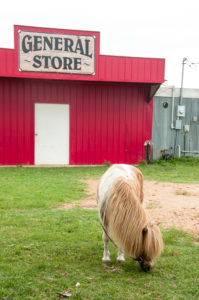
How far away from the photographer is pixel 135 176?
3.30m

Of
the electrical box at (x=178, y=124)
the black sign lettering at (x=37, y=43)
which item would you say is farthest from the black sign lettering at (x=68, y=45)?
the electrical box at (x=178, y=124)

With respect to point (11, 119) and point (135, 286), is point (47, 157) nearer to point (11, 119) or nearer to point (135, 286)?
point (11, 119)

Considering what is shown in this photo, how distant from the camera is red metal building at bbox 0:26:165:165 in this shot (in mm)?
9320

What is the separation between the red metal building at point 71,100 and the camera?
9.32 metres

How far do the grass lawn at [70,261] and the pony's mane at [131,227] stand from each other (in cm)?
34

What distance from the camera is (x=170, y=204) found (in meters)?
5.34

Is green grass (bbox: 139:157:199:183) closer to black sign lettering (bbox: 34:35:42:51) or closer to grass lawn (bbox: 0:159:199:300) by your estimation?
grass lawn (bbox: 0:159:199:300)

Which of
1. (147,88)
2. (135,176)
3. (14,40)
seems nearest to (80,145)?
(147,88)

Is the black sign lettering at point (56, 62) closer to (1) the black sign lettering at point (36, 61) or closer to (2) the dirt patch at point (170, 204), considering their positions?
(1) the black sign lettering at point (36, 61)

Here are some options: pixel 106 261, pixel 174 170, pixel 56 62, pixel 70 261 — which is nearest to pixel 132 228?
pixel 106 261

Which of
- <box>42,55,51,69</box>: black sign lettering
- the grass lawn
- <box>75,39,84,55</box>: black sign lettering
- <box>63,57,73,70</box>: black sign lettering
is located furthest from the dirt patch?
<box>75,39,84,55</box>: black sign lettering

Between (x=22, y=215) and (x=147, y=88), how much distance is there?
7.87 m

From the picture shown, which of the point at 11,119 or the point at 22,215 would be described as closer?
the point at 22,215

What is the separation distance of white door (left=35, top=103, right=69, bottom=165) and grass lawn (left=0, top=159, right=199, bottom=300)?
503 centimetres
